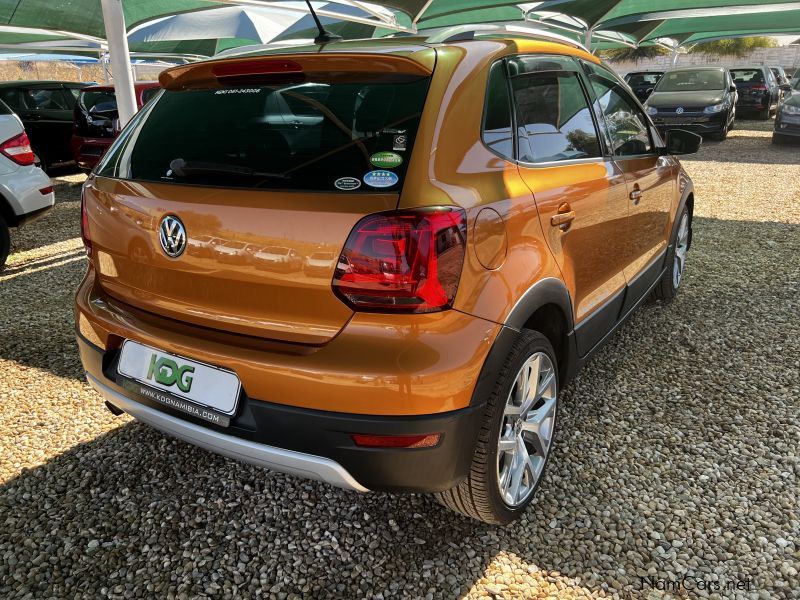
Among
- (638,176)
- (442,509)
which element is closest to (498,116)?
(638,176)

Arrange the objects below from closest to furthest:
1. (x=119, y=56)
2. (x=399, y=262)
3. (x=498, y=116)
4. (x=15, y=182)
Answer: (x=399, y=262)
(x=498, y=116)
(x=15, y=182)
(x=119, y=56)

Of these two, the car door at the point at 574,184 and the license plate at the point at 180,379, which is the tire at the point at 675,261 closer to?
the car door at the point at 574,184

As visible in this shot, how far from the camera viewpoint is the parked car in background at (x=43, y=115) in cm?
967

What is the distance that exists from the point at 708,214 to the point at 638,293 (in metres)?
4.95

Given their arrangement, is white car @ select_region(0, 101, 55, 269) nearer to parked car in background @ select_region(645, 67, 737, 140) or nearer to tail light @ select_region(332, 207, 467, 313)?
tail light @ select_region(332, 207, 467, 313)

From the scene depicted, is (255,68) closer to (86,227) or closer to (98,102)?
(86,227)

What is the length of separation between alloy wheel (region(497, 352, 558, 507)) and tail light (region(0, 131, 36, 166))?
5.07 m

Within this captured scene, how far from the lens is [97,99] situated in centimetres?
934

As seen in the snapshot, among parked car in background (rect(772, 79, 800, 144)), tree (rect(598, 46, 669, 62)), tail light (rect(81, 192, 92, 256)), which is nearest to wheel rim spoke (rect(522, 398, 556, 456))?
tail light (rect(81, 192, 92, 256))

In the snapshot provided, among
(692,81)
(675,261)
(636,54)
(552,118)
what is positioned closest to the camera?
(552,118)

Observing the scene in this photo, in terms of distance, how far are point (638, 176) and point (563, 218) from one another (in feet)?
3.54

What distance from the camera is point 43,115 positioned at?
985 cm

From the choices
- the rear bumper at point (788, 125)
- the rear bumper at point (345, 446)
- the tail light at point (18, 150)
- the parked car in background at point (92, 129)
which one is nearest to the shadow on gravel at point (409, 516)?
the rear bumper at point (345, 446)

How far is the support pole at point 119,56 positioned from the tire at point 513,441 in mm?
4891
